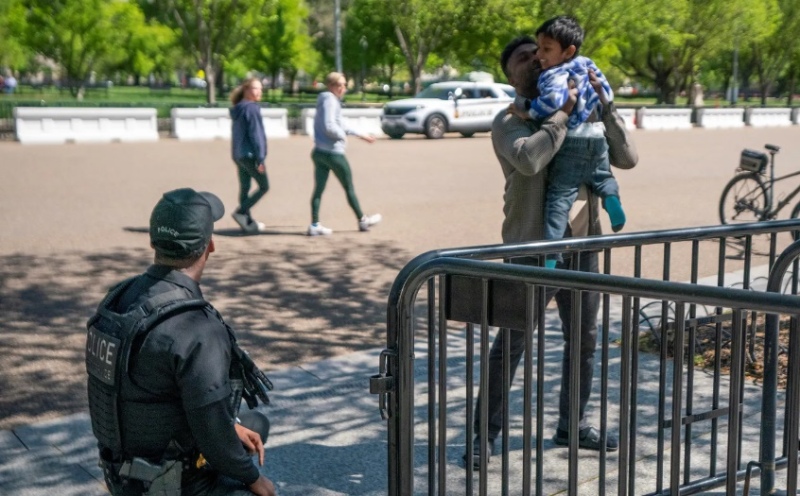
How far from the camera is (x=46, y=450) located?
15.4 feet

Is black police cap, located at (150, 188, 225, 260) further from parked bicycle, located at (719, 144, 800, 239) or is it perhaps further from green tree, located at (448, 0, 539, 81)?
green tree, located at (448, 0, 539, 81)

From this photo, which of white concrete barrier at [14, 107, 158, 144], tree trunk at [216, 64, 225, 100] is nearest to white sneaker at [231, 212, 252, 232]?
white concrete barrier at [14, 107, 158, 144]

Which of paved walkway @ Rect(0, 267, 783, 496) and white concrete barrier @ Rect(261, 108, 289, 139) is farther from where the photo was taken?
white concrete barrier @ Rect(261, 108, 289, 139)

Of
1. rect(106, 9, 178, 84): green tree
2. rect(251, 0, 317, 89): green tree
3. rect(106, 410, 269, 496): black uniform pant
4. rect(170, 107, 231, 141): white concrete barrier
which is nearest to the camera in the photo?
rect(106, 410, 269, 496): black uniform pant

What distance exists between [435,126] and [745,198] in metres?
17.5

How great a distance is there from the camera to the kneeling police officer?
269 cm

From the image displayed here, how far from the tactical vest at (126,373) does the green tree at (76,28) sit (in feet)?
163

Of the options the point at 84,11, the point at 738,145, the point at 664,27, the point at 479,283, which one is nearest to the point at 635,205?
the point at 479,283

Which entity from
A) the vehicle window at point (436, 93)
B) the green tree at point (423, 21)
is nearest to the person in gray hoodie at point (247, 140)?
the vehicle window at point (436, 93)

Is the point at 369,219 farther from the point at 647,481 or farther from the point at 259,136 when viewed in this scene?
the point at 647,481

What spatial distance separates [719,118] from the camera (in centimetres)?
3991

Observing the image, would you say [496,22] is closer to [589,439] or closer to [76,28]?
[76,28]

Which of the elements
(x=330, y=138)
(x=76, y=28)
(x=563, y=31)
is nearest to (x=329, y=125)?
(x=330, y=138)

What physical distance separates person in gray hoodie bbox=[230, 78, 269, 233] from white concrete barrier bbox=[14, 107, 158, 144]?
45.8 ft
